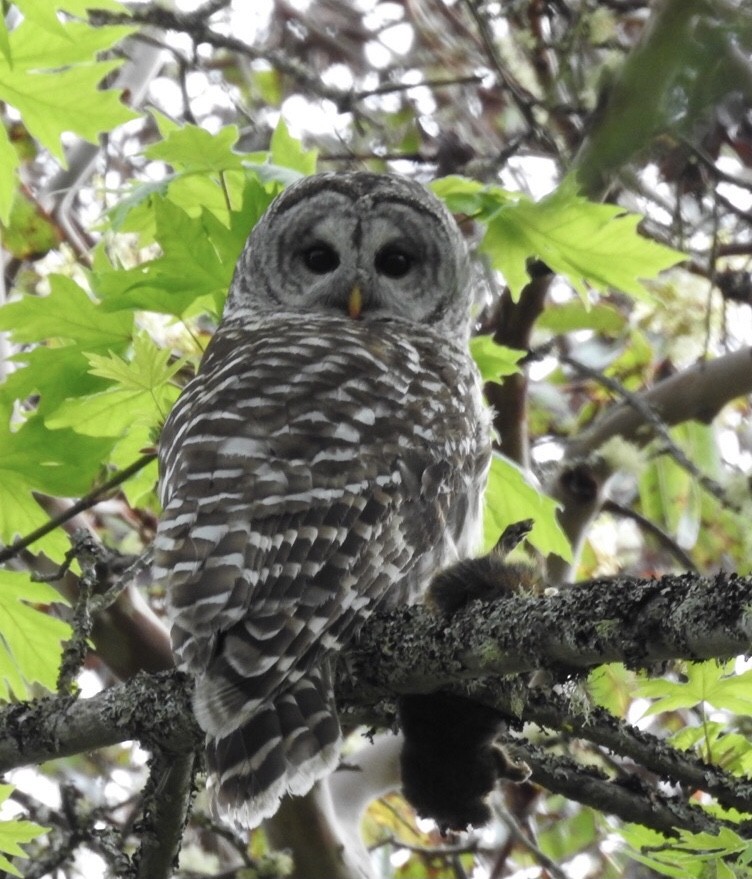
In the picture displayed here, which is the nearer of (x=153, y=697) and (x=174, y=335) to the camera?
(x=153, y=697)

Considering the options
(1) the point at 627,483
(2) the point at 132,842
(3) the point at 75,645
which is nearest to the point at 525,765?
(3) the point at 75,645

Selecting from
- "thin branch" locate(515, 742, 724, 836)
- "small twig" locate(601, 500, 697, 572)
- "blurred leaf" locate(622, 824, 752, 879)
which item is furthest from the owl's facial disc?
"blurred leaf" locate(622, 824, 752, 879)

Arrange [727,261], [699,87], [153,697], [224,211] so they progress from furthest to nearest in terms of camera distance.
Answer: [727,261] < [224,211] < [153,697] < [699,87]

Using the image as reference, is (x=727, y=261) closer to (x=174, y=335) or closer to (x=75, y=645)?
(x=174, y=335)

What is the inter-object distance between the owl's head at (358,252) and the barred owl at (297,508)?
154mm

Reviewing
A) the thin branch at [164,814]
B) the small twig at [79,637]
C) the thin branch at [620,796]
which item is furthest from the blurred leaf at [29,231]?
the thin branch at [620,796]

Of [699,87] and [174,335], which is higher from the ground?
[174,335]

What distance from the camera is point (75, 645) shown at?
2.21 meters

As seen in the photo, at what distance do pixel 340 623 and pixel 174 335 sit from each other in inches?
63.0

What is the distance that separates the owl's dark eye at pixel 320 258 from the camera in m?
3.77

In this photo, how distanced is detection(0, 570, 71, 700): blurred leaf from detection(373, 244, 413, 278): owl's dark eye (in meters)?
1.60

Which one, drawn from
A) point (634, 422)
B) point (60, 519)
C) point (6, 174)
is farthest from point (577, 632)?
point (634, 422)

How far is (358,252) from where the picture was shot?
12.2ft

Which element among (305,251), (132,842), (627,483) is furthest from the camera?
(627,483)
